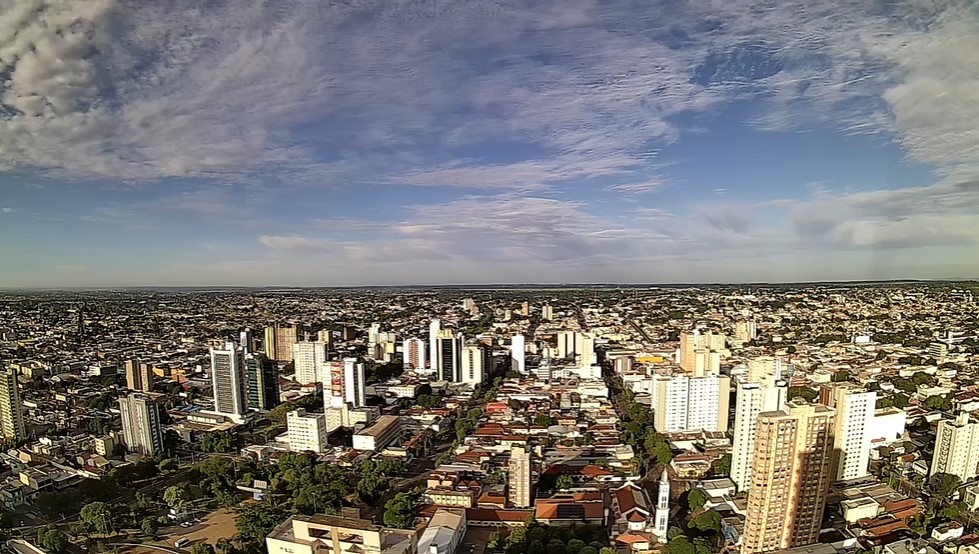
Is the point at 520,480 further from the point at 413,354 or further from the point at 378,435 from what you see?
the point at 413,354

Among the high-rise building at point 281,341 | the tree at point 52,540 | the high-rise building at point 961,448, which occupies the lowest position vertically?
the tree at point 52,540

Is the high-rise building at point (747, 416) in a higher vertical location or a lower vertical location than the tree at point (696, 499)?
higher

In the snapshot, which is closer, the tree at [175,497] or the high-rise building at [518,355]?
the tree at [175,497]

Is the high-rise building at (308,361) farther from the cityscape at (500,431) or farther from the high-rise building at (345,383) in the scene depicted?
the high-rise building at (345,383)

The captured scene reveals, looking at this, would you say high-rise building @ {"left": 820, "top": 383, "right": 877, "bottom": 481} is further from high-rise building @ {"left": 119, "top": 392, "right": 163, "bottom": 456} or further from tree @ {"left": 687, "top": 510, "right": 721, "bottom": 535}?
high-rise building @ {"left": 119, "top": 392, "right": 163, "bottom": 456}

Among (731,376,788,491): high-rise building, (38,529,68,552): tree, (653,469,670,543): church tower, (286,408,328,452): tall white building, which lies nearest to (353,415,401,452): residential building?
(286,408,328,452): tall white building

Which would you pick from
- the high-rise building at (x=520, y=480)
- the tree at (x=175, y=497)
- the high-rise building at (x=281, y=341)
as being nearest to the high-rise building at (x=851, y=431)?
the high-rise building at (x=520, y=480)

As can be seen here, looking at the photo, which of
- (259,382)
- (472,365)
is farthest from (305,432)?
(472,365)
